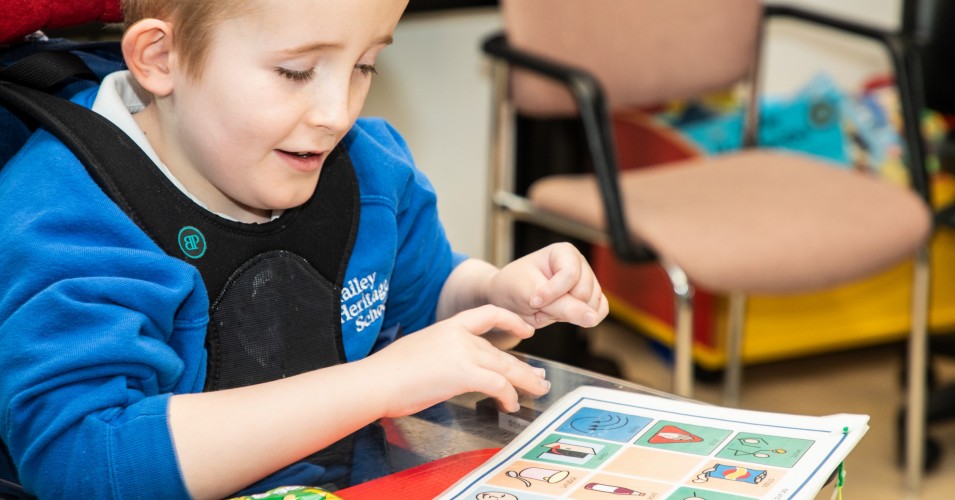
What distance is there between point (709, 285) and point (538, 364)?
2.60 ft

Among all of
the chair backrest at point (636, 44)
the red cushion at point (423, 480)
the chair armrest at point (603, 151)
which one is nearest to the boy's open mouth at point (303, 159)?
the red cushion at point (423, 480)

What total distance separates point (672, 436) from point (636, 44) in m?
1.28

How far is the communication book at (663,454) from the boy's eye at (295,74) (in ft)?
0.92

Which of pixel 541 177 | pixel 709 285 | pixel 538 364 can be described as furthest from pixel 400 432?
pixel 541 177

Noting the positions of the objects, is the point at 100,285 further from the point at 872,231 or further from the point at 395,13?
the point at 872,231

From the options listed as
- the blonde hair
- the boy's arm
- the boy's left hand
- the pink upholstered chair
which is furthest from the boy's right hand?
the pink upholstered chair

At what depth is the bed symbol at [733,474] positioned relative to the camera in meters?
0.70

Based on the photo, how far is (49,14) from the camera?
871 mm

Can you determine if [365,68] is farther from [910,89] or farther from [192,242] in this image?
[910,89]

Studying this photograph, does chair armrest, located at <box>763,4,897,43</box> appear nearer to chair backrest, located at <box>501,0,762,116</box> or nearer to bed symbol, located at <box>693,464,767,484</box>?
chair backrest, located at <box>501,0,762,116</box>

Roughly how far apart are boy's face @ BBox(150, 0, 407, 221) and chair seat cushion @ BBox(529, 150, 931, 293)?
90 cm

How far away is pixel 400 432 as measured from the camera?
31.4 inches

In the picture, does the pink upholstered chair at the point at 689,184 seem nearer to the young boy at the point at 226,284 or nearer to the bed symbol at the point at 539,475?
the young boy at the point at 226,284

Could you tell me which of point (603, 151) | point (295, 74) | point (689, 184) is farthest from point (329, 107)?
point (689, 184)
